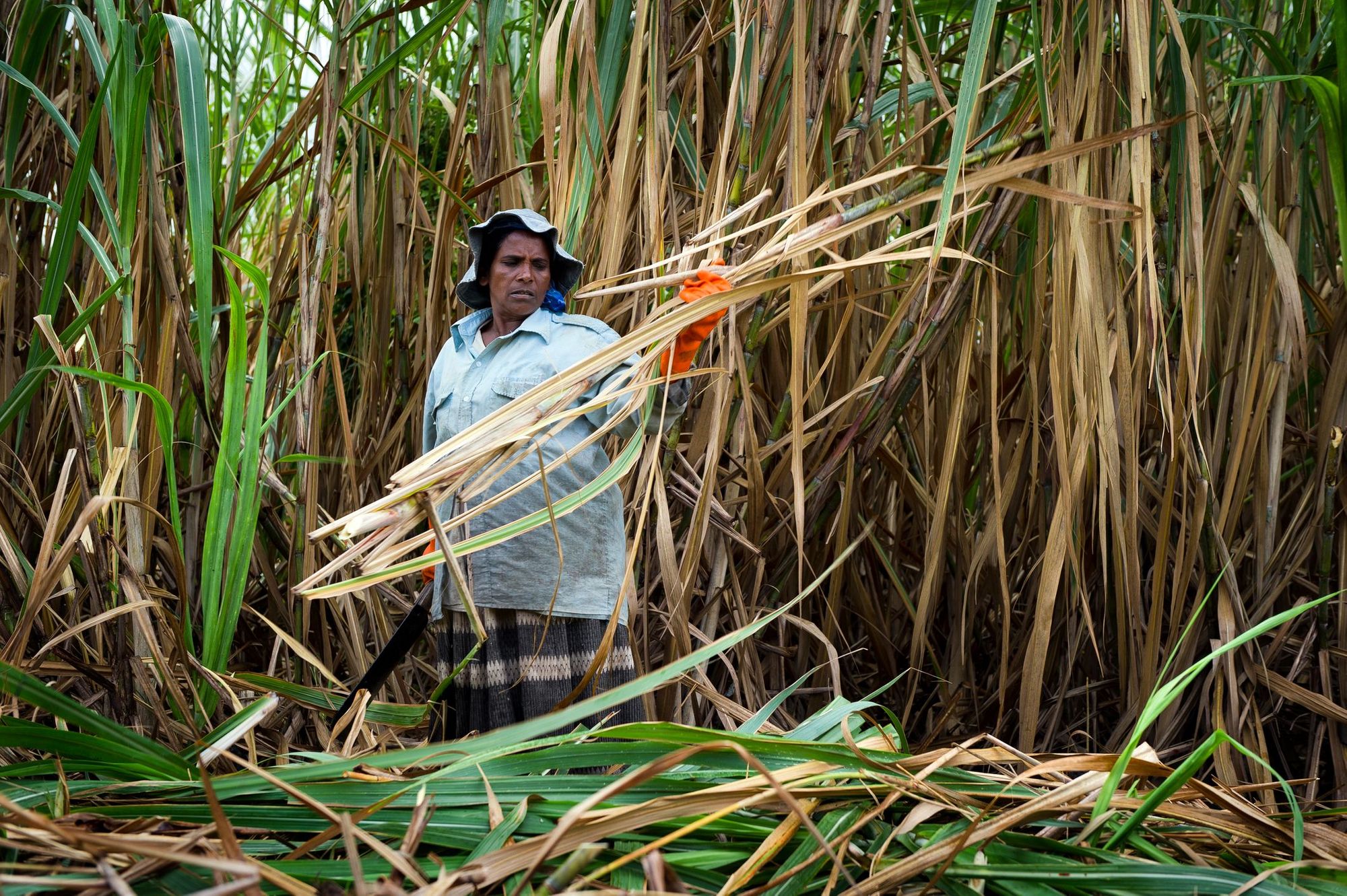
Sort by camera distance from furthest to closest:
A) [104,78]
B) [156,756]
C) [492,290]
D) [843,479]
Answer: [843,479] → [492,290] → [104,78] → [156,756]

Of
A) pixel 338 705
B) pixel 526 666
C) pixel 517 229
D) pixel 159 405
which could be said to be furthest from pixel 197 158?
pixel 526 666

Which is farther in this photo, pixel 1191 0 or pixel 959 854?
pixel 1191 0

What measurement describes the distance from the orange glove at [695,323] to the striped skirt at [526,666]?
0.51 meters

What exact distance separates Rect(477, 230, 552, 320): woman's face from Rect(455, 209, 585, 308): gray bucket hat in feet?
0.04

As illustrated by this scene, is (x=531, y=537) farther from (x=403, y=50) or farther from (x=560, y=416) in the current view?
(x=560, y=416)

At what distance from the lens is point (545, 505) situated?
1.75m

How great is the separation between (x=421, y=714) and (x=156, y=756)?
0.62 m

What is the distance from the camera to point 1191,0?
1696mm

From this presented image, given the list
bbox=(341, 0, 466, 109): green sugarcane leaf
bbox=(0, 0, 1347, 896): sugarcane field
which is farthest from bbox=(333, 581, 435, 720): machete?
bbox=(341, 0, 466, 109): green sugarcane leaf

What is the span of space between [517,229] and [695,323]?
68 cm

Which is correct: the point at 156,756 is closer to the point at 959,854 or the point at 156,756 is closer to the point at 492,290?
the point at 959,854

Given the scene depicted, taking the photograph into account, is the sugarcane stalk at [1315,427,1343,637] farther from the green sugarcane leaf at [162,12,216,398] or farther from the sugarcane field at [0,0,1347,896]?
the green sugarcane leaf at [162,12,216,398]

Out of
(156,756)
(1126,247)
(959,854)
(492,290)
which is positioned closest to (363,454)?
(492,290)

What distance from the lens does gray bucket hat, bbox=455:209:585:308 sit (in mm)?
1716
